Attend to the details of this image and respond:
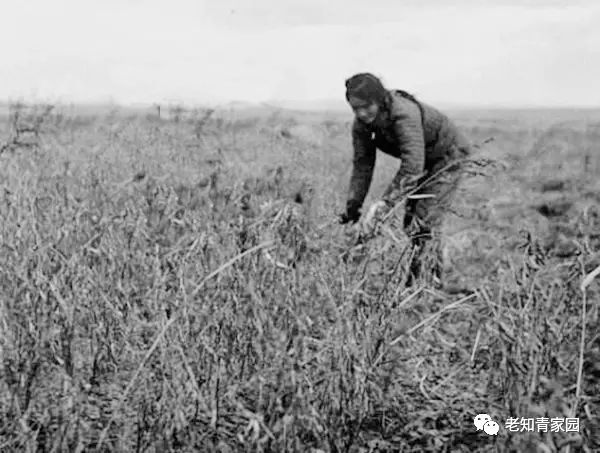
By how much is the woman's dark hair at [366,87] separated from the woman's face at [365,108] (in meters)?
0.02

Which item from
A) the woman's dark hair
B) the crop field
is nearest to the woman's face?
the woman's dark hair

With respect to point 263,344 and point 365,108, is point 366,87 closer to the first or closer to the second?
point 365,108

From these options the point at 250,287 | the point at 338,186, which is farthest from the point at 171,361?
the point at 338,186

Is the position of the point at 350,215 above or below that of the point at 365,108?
below

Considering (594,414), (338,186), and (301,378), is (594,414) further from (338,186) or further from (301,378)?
(338,186)

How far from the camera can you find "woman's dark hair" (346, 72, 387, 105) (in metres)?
4.00

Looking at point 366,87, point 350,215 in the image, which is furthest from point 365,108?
point 350,215

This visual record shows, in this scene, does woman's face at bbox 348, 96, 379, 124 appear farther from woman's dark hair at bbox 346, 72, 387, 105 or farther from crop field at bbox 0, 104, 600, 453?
crop field at bbox 0, 104, 600, 453

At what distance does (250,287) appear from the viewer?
236 cm

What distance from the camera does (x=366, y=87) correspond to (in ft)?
13.1

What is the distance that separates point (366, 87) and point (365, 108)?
0.09 metres

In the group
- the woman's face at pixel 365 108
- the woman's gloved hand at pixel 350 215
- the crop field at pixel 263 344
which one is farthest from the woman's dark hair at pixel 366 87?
the crop field at pixel 263 344

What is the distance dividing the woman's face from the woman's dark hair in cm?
2

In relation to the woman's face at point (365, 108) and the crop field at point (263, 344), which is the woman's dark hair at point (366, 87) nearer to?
the woman's face at point (365, 108)
